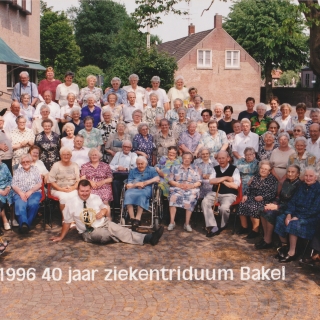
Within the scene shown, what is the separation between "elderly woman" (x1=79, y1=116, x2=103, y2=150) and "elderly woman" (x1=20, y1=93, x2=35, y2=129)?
136 centimetres

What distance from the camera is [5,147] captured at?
1010 cm

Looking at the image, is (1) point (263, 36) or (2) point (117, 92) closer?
(2) point (117, 92)

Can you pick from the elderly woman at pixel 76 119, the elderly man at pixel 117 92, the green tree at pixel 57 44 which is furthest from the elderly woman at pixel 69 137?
the green tree at pixel 57 44

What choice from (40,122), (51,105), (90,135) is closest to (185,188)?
(90,135)

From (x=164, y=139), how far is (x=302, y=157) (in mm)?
2810

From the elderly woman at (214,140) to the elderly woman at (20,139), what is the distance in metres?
3.22

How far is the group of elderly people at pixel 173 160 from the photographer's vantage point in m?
8.94

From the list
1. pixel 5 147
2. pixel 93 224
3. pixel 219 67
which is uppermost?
pixel 219 67

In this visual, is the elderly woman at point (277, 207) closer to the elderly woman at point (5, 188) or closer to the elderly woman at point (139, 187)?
the elderly woman at point (139, 187)

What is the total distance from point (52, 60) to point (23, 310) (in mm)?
43669

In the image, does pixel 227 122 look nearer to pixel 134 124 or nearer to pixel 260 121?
pixel 260 121

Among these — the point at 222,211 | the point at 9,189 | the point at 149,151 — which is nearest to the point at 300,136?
the point at 222,211

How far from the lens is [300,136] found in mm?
9719

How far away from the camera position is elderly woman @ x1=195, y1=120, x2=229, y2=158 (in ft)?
35.2
